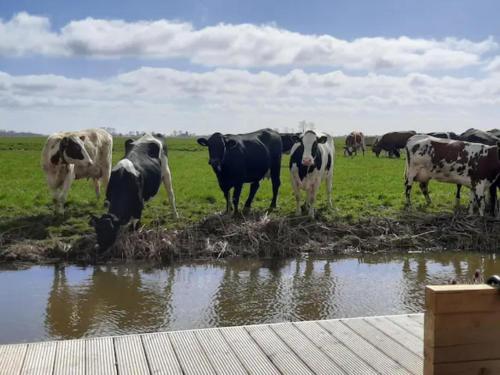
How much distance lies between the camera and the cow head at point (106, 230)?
9.09 meters

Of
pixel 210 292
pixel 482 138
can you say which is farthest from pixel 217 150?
pixel 482 138

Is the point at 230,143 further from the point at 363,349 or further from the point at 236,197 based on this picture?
the point at 363,349

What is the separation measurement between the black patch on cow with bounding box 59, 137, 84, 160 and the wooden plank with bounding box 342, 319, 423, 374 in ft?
28.6

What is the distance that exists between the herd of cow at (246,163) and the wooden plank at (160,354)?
5399 millimetres

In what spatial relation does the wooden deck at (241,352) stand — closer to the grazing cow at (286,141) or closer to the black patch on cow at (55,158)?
the black patch on cow at (55,158)

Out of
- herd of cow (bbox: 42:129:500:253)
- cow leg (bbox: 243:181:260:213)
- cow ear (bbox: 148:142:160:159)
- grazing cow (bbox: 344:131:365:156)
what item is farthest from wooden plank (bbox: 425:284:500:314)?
grazing cow (bbox: 344:131:365:156)

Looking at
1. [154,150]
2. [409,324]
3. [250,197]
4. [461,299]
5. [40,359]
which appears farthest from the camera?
[250,197]

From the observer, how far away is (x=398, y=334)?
4906 mm

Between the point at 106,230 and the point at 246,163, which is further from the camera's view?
the point at 246,163

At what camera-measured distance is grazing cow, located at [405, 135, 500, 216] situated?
1258 centimetres

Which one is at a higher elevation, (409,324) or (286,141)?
(286,141)

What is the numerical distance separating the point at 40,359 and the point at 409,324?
3.27 meters

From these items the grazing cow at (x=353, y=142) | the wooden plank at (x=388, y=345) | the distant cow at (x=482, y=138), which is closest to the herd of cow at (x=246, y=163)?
the distant cow at (x=482, y=138)

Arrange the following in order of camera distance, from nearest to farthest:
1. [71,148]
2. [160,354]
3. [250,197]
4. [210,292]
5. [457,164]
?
[160,354], [210,292], [71,148], [250,197], [457,164]
